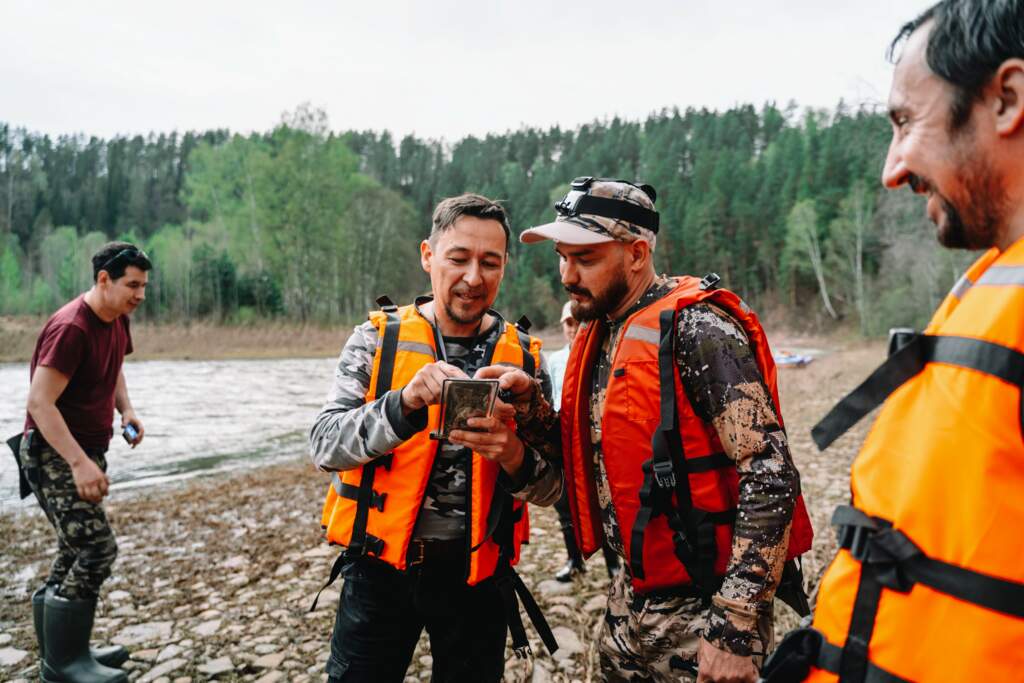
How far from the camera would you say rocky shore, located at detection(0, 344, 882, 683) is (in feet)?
14.9

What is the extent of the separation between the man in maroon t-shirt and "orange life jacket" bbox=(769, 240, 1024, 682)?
15.3 ft

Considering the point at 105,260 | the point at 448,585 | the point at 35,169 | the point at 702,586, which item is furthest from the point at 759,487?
the point at 35,169

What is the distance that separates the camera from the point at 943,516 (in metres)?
1.12

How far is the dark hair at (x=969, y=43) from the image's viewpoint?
1185 millimetres

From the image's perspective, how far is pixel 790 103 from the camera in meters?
116

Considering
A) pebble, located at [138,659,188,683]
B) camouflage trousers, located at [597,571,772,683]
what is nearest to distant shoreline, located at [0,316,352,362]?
pebble, located at [138,659,188,683]

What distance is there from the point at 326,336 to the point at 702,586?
43.5 m

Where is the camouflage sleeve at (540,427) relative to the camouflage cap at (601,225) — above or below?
below

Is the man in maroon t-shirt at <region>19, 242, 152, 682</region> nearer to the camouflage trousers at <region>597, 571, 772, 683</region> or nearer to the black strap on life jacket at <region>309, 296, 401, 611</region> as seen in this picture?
the black strap on life jacket at <region>309, 296, 401, 611</region>

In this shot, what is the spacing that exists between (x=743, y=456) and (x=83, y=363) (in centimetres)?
454

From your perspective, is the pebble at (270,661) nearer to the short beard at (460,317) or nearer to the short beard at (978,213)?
the short beard at (460,317)

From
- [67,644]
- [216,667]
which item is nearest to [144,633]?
[67,644]

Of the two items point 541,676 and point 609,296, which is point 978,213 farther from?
point 541,676

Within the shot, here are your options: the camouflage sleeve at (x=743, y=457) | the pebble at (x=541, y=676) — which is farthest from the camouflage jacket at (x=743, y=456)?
the pebble at (x=541, y=676)
